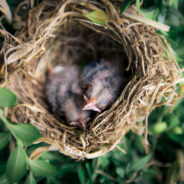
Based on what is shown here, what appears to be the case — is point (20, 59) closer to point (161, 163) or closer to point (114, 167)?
point (114, 167)

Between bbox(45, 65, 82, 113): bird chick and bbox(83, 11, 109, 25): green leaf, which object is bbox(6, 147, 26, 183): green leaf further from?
bbox(83, 11, 109, 25): green leaf

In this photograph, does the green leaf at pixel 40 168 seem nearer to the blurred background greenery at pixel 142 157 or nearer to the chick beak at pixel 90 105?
the blurred background greenery at pixel 142 157

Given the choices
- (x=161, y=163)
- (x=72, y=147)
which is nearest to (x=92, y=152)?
(x=72, y=147)

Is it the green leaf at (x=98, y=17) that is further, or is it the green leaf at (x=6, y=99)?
the green leaf at (x=98, y=17)

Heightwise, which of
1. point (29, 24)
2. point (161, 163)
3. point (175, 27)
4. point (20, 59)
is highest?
point (175, 27)


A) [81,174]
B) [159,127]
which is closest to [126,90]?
[159,127]

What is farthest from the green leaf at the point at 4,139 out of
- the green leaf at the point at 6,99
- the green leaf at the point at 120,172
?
the green leaf at the point at 120,172
